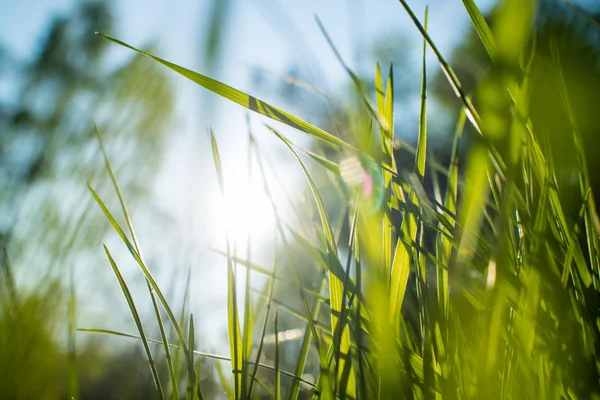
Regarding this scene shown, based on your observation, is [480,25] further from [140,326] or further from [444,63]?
[140,326]

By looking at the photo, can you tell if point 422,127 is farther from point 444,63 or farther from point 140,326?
point 140,326

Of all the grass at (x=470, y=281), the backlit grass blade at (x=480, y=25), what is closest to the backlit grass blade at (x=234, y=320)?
the grass at (x=470, y=281)

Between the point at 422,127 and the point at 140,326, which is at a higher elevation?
the point at 422,127

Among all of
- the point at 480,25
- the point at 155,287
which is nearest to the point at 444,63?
the point at 480,25

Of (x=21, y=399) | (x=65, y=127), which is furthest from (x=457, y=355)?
(x=65, y=127)

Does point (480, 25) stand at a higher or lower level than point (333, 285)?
higher

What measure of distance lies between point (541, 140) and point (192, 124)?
0.79ft

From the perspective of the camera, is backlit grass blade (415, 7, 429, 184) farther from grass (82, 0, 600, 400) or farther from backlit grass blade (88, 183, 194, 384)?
backlit grass blade (88, 183, 194, 384)

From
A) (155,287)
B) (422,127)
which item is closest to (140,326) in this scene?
(155,287)

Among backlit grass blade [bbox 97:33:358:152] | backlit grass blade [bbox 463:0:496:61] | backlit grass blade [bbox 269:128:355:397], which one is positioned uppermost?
backlit grass blade [bbox 463:0:496:61]

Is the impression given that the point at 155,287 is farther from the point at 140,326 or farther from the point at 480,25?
the point at 480,25

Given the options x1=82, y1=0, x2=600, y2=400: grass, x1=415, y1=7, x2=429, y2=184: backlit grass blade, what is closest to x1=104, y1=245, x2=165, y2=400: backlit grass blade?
x1=82, y1=0, x2=600, y2=400: grass

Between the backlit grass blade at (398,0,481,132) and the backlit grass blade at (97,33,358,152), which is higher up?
the backlit grass blade at (398,0,481,132)

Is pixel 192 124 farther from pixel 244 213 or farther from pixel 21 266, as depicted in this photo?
pixel 21 266
